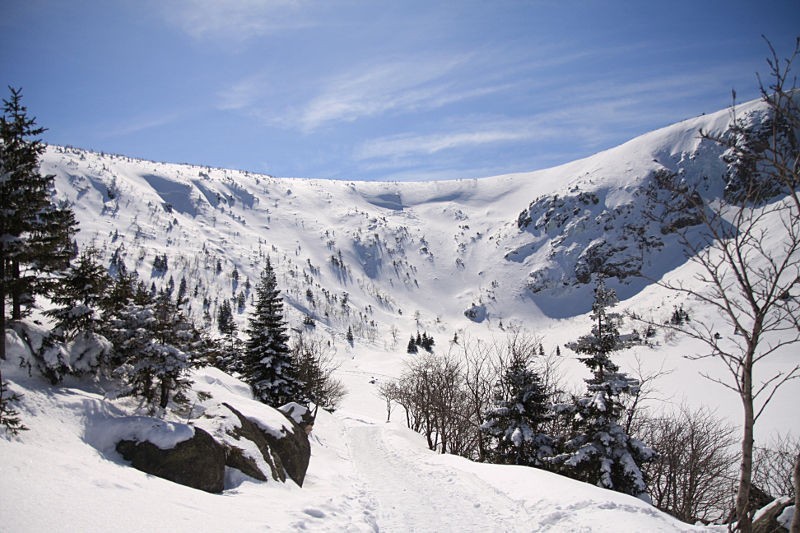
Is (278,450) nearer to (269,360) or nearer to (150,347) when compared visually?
(150,347)

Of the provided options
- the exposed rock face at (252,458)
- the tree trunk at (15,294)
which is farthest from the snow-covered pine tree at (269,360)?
the tree trunk at (15,294)

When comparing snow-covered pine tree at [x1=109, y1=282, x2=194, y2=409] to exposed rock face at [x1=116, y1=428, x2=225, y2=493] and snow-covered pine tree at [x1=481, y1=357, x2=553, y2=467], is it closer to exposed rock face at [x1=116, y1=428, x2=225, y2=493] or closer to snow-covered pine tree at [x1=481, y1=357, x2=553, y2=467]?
exposed rock face at [x1=116, y1=428, x2=225, y2=493]

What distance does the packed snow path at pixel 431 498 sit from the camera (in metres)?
11.7

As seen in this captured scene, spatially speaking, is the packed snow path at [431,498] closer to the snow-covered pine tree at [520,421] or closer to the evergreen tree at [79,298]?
the snow-covered pine tree at [520,421]

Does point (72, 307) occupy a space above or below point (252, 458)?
above

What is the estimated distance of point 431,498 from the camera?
13.9 metres

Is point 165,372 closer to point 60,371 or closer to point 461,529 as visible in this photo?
point 60,371

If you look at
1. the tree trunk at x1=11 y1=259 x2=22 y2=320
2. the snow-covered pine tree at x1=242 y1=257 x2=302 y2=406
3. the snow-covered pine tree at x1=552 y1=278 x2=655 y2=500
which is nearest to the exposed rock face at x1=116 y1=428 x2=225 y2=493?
the tree trunk at x1=11 y1=259 x2=22 y2=320

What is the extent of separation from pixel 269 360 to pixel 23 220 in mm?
14893

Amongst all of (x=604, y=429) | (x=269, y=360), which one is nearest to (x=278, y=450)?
(x=269, y=360)

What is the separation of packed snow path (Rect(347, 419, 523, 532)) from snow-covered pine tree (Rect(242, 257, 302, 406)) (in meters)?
7.64

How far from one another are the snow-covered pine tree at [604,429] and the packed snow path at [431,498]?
184 inches

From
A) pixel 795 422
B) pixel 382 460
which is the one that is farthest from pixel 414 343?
pixel 382 460

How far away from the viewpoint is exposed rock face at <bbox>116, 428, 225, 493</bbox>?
1063 centimetres
